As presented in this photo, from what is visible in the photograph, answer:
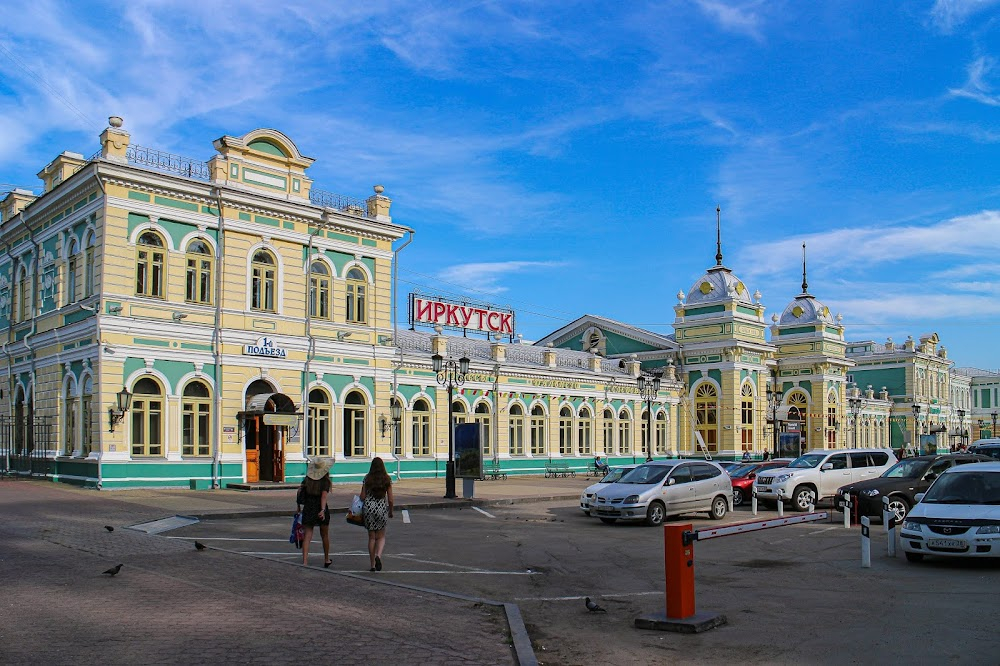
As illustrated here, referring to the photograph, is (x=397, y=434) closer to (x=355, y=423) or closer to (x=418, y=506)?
(x=355, y=423)

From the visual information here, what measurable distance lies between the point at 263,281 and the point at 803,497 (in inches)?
740

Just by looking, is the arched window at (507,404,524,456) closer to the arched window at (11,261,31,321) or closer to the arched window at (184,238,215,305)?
the arched window at (184,238,215,305)

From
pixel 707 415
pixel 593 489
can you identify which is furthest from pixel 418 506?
pixel 707 415

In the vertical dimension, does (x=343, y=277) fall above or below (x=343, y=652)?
above

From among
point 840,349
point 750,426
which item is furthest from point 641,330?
point 840,349

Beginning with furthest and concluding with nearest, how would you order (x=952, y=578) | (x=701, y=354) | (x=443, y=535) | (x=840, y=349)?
(x=840, y=349) → (x=701, y=354) → (x=443, y=535) → (x=952, y=578)

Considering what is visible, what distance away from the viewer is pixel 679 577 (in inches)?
391

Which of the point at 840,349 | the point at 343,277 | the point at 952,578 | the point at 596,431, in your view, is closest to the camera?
the point at 952,578

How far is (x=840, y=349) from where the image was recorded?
69.8m

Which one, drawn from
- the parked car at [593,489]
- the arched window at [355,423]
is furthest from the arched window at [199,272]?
the parked car at [593,489]

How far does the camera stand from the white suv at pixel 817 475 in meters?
25.1

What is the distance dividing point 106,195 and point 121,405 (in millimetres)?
6342

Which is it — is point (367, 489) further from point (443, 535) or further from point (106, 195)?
Answer: point (106, 195)

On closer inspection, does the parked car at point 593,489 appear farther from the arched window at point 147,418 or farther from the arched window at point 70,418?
the arched window at point 70,418
